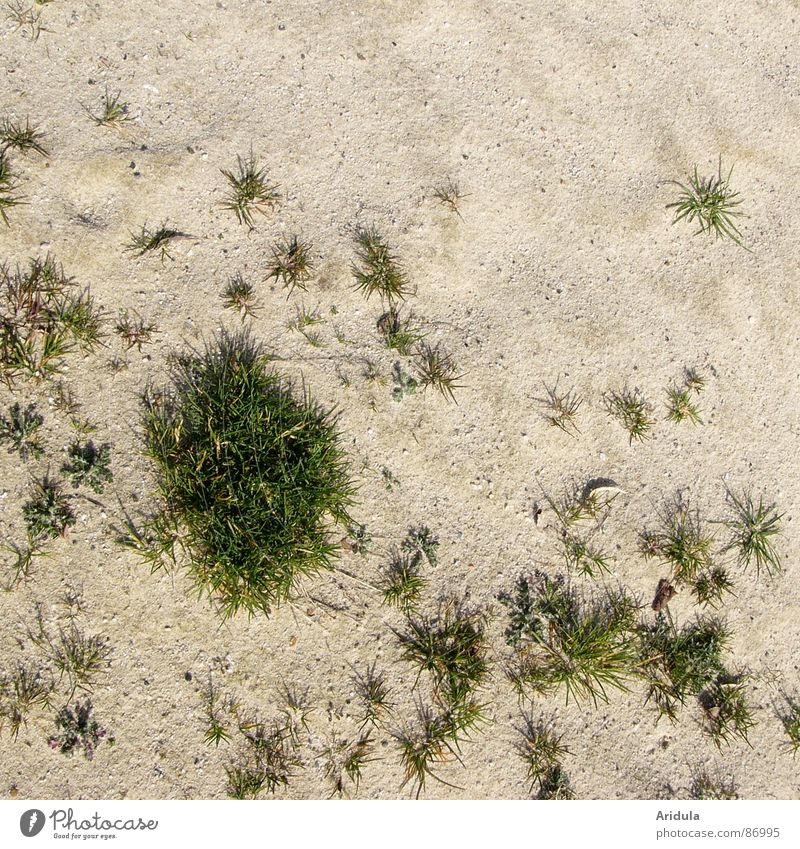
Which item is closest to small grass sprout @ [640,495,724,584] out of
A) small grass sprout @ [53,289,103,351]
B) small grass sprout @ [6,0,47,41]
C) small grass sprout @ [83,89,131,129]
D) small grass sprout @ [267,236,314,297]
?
small grass sprout @ [267,236,314,297]

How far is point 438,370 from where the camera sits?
4.00 m

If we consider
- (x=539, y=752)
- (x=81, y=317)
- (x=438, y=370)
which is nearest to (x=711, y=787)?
(x=539, y=752)

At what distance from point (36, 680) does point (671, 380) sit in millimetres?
4372

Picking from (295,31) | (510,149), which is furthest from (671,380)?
(295,31)

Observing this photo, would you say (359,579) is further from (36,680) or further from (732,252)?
(732,252)

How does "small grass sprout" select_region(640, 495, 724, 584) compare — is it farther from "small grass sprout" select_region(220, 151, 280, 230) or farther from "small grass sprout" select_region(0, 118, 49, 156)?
"small grass sprout" select_region(0, 118, 49, 156)

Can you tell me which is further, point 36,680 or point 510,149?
point 510,149

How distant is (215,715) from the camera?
12.1 feet

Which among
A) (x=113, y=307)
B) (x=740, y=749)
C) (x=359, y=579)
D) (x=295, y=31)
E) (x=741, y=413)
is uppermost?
(x=295, y=31)

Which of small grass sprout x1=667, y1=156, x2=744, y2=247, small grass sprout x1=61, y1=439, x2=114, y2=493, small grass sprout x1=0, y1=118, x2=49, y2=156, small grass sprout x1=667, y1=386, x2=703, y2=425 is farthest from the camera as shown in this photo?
small grass sprout x1=667, y1=156, x2=744, y2=247

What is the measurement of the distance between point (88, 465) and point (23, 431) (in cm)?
45

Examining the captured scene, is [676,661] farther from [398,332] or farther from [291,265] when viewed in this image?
[291,265]

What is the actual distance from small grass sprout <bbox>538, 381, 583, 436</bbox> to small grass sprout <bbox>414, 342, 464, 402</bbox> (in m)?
→ 0.59

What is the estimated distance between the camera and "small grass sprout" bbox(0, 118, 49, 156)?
3.93 m
